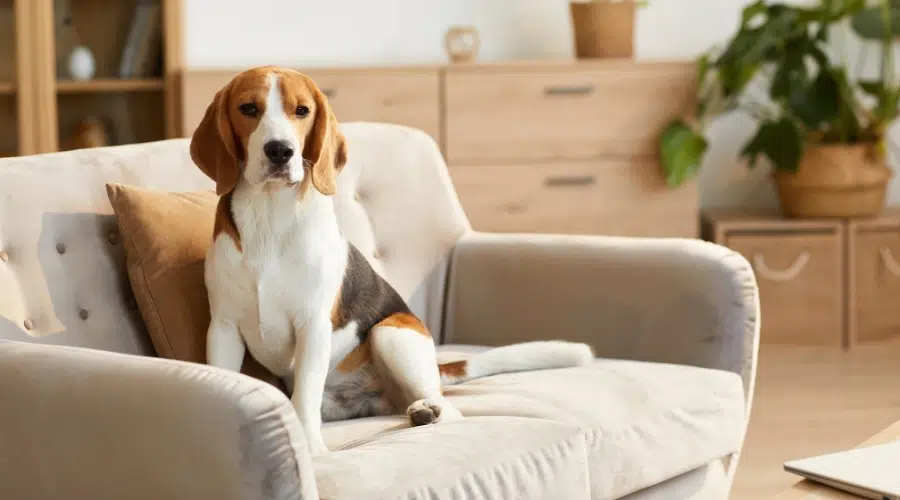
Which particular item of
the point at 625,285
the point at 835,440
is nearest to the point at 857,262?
the point at 835,440

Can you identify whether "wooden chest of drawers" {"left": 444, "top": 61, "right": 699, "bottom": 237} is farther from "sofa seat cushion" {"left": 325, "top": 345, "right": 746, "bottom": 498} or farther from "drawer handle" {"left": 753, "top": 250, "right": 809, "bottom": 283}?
"sofa seat cushion" {"left": 325, "top": 345, "right": 746, "bottom": 498}

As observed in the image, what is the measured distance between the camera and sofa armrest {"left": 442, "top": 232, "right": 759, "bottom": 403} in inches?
91.8

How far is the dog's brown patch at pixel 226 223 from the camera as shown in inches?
73.1

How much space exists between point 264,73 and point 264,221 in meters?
0.22

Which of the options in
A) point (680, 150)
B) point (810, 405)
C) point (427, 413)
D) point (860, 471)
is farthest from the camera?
point (680, 150)

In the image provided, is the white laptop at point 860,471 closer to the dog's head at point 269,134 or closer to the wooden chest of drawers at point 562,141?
the dog's head at point 269,134

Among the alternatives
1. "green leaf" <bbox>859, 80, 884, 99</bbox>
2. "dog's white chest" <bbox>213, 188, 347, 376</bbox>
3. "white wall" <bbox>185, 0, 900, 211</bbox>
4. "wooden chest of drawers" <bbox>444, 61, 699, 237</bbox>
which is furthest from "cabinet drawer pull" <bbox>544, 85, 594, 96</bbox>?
"dog's white chest" <bbox>213, 188, 347, 376</bbox>

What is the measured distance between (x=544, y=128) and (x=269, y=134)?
2602 mm

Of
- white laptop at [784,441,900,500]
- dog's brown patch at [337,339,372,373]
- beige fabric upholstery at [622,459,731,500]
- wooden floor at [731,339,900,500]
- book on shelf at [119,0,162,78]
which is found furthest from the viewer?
book on shelf at [119,0,162,78]

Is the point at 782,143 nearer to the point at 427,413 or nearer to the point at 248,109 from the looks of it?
the point at 427,413

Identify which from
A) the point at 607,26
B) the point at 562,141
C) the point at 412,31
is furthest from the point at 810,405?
the point at 412,31

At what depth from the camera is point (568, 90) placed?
14.0 feet

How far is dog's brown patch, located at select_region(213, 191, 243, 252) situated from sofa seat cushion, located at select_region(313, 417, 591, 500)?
12.7 inches

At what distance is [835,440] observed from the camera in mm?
3285
